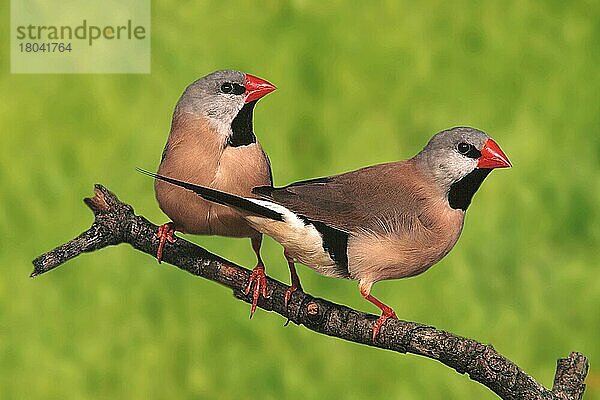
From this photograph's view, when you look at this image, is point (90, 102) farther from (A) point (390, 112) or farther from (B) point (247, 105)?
(B) point (247, 105)

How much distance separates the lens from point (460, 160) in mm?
864

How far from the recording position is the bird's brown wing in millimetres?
857

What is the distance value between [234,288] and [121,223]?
0.12 m

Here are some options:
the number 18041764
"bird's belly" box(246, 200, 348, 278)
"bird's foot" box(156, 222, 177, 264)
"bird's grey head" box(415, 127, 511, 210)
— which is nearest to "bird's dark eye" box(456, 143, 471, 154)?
"bird's grey head" box(415, 127, 511, 210)

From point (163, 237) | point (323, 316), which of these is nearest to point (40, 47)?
point (163, 237)

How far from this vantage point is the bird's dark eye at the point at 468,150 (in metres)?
0.85

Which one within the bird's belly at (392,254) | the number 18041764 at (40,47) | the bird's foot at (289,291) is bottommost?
the bird's foot at (289,291)

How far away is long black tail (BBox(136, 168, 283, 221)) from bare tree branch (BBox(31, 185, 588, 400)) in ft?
0.32

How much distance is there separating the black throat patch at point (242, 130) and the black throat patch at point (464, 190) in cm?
20

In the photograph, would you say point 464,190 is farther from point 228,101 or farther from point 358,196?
point 228,101

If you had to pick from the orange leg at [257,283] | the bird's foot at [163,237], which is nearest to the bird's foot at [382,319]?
the orange leg at [257,283]

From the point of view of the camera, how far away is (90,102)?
1738 millimetres

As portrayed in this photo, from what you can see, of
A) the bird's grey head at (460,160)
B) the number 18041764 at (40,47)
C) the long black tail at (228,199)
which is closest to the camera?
the long black tail at (228,199)

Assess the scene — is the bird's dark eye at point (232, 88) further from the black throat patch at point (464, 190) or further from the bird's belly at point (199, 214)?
the black throat patch at point (464, 190)
